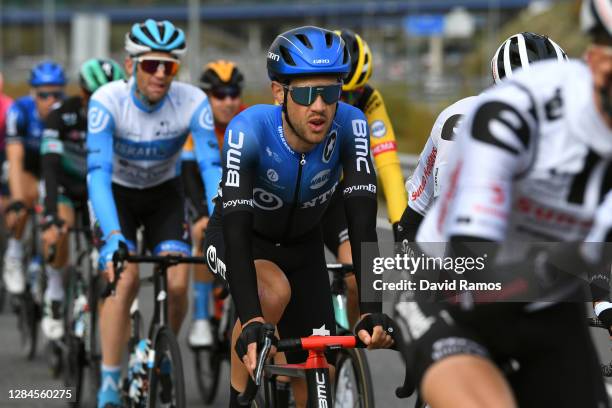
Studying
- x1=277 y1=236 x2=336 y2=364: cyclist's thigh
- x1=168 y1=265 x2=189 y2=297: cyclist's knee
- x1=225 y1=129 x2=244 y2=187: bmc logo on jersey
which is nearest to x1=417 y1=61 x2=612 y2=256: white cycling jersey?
x1=225 y1=129 x2=244 y2=187: bmc logo on jersey

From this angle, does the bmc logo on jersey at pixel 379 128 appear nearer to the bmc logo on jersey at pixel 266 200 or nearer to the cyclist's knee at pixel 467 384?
the bmc logo on jersey at pixel 266 200

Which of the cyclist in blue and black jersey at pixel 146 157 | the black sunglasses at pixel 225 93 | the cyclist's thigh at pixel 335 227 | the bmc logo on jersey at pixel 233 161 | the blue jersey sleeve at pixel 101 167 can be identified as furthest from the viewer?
the black sunglasses at pixel 225 93

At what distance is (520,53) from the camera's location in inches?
222

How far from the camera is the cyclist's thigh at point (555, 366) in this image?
3.51 metres

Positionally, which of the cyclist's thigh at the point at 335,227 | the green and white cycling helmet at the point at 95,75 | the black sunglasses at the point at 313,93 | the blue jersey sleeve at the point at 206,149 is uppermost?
the green and white cycling helmet at the point at 95,75

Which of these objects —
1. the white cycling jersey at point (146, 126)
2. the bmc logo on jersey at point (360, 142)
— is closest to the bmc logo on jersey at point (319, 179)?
the bmc logo on jersey at point (360, 142)

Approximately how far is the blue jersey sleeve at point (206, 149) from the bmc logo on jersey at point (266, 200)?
57.8 inches

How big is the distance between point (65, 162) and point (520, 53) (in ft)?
15.5

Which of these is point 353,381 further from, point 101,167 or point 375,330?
point 101,167

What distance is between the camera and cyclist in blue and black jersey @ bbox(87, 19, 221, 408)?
708cm

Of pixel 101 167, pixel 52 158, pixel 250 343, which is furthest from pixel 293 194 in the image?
pixel 52 158

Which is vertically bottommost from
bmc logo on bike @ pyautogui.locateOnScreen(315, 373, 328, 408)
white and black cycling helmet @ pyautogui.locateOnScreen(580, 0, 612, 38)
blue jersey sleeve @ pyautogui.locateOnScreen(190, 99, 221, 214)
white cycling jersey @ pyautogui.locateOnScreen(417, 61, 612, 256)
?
bmc logo on bike @ pyautogui.locateOnScreen(315, 373, 328, 408)

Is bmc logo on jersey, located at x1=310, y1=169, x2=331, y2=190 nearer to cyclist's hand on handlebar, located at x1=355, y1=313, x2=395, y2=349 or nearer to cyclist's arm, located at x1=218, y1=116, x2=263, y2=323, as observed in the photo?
cyclist's arm, located at x1=218, y1=116, x2=263, y2=323

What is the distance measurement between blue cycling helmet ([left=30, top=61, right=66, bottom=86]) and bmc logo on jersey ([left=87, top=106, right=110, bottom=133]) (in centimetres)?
413
